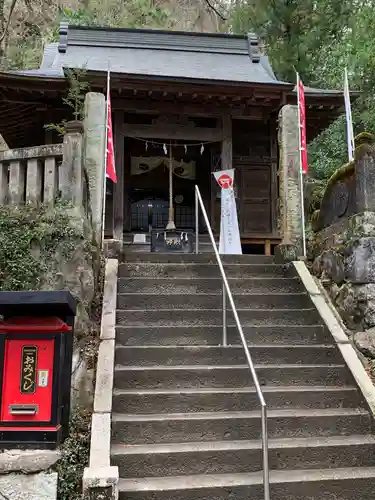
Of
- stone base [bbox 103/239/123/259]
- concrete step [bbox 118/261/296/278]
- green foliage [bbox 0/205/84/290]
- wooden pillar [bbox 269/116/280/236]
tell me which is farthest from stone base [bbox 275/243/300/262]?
wooden pillar [bbox 269/116/280/236]

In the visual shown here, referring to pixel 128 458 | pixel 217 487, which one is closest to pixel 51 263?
pixel 128 458

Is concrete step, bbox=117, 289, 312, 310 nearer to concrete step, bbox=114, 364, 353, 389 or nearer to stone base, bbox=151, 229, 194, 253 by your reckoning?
concrete step, bbox=114, 364, 353, 389

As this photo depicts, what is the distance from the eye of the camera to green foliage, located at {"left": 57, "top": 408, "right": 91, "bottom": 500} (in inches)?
123

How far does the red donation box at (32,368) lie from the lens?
304 cm

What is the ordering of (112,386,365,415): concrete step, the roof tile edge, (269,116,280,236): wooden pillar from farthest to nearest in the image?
the roof tile edge, (269,116,280,236): wooden pillar, (112,386,365,415): concrete step

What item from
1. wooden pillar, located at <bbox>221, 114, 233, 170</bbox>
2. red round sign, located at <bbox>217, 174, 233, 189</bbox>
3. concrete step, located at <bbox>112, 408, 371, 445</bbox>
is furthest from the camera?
wooden pillar, located at <bbox>221, 114, 233, 170</bbox>

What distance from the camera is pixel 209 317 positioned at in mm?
4723

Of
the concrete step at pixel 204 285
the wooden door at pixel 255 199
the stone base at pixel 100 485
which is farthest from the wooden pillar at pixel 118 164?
the stone base at pixel 100 485

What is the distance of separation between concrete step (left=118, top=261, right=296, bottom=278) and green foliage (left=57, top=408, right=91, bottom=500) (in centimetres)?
215

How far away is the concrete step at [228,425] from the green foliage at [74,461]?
0.76 ft

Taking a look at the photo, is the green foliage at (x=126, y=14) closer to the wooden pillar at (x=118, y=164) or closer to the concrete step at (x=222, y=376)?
the wooden pillar at (x=118, y=164)

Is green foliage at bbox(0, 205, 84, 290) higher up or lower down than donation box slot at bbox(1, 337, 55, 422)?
higher up

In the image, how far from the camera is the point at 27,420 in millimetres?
3055

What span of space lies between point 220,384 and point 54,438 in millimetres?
1514
